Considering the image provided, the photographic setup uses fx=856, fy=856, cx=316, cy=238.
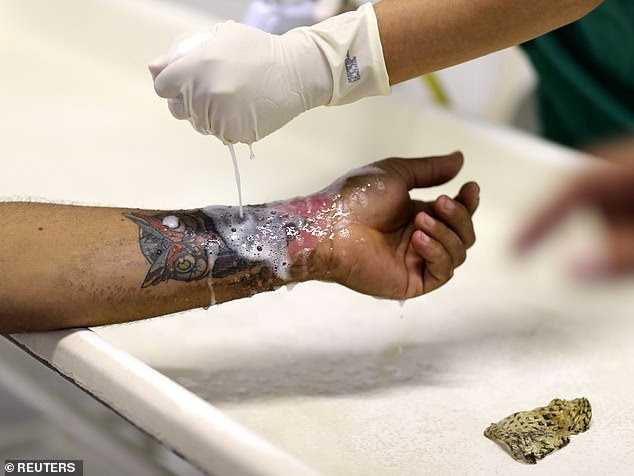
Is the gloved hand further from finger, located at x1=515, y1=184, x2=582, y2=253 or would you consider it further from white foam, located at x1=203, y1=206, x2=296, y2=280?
finger, located at x1=515, y1=184, x2=582, y2=253

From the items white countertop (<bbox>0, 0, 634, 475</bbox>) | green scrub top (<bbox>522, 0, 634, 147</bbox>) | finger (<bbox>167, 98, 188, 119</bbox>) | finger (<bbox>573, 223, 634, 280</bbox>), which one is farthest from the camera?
green scrub top (<bbox>522, 0, 634, 147</bbox>)

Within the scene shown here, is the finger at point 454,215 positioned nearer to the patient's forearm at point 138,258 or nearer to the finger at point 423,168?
the finger at point 423,168

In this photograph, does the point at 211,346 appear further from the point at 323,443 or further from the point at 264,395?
the point at 323,443

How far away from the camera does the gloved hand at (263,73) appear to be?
1.06 meters

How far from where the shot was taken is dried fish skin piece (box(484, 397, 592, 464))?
1.06 meters

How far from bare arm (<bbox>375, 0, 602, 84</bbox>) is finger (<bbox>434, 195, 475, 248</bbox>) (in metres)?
0.19

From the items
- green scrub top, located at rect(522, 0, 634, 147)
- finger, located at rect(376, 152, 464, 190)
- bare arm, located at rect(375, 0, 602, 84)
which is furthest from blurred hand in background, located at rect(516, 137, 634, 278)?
green scrub top, located at rect(522, 0, 634, 147)

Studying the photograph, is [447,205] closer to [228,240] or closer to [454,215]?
[454,215]

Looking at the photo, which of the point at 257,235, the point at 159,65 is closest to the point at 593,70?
the point at 257,235

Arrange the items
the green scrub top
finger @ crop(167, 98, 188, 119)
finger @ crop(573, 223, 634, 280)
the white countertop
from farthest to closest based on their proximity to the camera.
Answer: the green scrub top
finger @ crop(167, 98, 188, 119)
the white countertop
finger @ crop(573, 223, 634, 280)

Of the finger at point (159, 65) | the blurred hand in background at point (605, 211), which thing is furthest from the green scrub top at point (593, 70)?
the blurred hand in background at point (605, 211)

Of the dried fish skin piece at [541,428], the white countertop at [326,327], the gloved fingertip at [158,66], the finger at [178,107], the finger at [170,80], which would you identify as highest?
the gloved fingertip at [158,66]

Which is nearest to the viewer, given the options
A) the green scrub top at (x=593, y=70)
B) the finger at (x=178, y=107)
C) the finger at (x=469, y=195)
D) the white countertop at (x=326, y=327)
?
the white countertop at (x=326, y=327)

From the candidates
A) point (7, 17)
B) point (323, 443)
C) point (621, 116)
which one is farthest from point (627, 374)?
point (7, 17)
